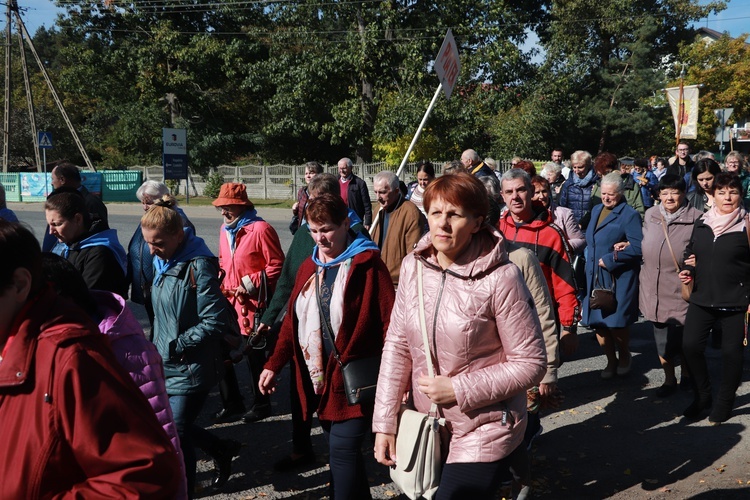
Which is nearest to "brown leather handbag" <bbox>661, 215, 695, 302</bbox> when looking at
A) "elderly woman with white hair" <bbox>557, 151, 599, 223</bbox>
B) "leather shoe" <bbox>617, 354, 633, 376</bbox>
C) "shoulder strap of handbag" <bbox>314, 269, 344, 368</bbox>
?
"leather shoe" <bbox>617, 354, 633, 376</bbox>

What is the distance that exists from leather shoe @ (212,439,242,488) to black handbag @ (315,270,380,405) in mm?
1325

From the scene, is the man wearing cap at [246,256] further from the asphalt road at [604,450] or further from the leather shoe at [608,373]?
the leather shoe at [608,373]

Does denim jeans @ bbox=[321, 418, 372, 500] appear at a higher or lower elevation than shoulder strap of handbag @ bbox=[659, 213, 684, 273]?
lower

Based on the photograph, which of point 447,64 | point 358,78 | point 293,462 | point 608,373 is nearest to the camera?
point 293,462

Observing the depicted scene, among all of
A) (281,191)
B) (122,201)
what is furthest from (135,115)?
(281,191)

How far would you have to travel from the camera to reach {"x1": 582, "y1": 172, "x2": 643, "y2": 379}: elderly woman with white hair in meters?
6.62

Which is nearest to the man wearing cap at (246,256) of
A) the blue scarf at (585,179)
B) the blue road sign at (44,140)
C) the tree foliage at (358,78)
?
the blue scarf at (585,179)

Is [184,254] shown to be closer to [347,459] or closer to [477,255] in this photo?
[347,459]

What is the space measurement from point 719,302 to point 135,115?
35297 millimetres

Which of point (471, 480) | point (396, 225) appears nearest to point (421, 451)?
point (471, 480)

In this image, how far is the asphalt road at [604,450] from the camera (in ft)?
15.2

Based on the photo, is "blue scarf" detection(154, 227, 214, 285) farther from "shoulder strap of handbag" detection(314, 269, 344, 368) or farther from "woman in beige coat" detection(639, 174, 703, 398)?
"woman in beige coat" detection(639, 174, 703, 398)

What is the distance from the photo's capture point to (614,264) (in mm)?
6668

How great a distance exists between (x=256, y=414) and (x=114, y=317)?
3.69 metres
